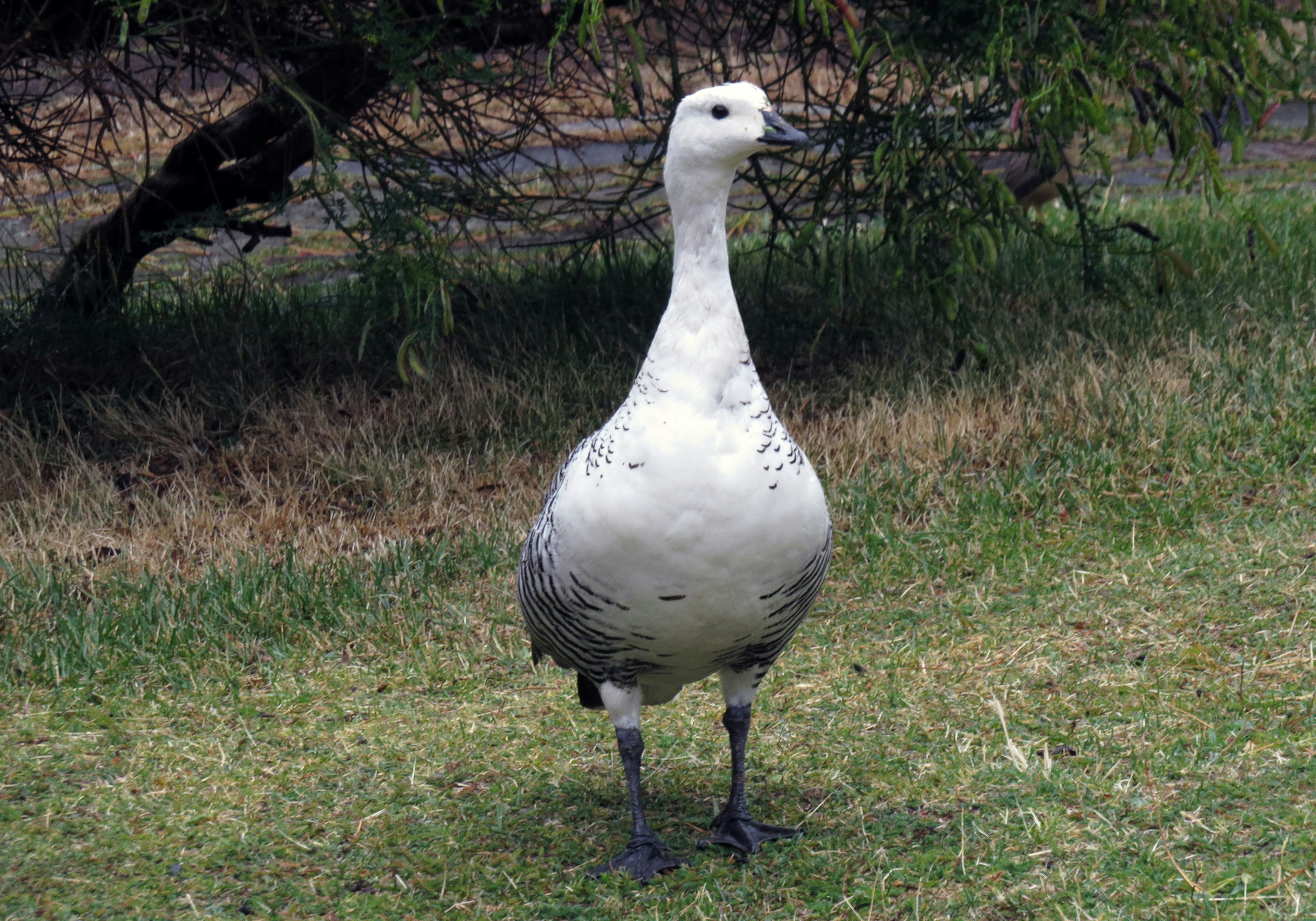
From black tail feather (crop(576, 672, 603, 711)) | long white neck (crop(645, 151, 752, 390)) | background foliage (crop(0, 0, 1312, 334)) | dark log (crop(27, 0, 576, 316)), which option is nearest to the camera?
long white neck (crop(645, 151, 752, 390))

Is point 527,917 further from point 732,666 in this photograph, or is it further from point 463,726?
point 463,726

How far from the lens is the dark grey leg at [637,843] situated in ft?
10.7

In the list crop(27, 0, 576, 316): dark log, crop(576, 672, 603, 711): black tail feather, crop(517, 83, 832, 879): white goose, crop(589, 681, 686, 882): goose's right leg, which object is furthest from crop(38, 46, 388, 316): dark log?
crop(589, 681, 686, 882): goose's right leg

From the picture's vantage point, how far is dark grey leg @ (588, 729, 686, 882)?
3250mm

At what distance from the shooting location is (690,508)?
2.86 meters

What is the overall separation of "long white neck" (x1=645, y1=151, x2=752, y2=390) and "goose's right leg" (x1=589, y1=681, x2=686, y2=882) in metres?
0.81

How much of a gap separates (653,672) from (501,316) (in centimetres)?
388

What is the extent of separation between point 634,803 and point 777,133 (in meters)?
1.60

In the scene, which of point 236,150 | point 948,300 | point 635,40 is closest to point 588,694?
point 635,40

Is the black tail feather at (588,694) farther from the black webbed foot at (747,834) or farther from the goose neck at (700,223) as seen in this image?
the goose neck at (700,223)

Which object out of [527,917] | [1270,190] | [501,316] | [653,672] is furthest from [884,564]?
[1270,190]

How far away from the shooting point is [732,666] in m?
3.34

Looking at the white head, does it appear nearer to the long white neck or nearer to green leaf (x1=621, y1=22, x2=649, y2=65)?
the long white neck

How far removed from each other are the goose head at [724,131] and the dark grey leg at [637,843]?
1.35 metres
